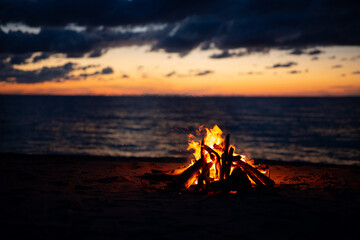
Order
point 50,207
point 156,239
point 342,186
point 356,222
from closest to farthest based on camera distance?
point 156,239 → point 356,222 → point 50,207 → point 342,186

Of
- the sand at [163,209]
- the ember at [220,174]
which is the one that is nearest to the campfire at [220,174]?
the ember at [220,174]

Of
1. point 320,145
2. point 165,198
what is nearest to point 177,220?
point 165,198

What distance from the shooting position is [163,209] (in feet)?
17.5

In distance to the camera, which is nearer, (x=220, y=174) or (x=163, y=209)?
(x=163, y=209)

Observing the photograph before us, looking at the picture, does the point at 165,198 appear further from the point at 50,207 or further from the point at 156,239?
the point at 50,207

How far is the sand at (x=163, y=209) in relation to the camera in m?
4.34

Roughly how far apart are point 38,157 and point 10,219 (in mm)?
6408

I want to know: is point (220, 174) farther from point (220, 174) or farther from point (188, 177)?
point (188, 177)

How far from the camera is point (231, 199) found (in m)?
5.97

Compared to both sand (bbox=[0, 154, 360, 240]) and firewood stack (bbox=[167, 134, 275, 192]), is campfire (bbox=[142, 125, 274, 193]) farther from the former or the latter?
sand (bbox=[0, 154, 360, 240])

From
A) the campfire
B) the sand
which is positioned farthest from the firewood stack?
the sand

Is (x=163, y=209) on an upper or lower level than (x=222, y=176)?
lower

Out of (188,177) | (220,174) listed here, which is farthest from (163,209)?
(220,174)

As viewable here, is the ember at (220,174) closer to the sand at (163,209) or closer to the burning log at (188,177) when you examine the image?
the burning log at (188,177)
